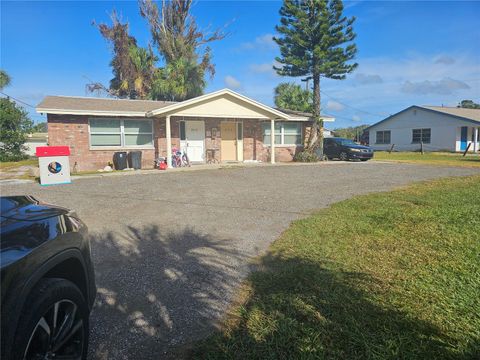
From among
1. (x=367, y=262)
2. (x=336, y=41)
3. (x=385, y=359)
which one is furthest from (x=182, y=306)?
(x=336, y=41)

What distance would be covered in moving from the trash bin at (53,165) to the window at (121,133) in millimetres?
4695

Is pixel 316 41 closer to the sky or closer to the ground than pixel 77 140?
closer to the sky

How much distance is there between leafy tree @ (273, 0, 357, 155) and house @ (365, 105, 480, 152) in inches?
533

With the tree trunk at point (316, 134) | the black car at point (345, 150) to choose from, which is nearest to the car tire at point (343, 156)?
the black car at point (345, 150)

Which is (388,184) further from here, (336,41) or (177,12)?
(177,12)

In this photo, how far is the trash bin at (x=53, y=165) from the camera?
1112cm

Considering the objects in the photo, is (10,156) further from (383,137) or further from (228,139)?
(383,137)

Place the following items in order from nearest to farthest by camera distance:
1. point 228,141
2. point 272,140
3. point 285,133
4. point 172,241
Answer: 1. point 172,241
2. point 272,140
3. point 228,141
4. point 285,133

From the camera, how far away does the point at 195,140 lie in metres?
18.6

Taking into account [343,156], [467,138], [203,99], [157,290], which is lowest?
[157,290]

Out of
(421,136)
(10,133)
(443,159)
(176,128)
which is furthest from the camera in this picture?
(421,136)

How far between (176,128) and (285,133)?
7.09m

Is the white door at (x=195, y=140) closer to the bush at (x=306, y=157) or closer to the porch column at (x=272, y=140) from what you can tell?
the porch column at (x=272, y=140)

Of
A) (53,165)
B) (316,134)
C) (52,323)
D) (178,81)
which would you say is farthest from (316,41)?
(52,323)
